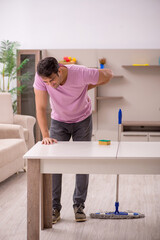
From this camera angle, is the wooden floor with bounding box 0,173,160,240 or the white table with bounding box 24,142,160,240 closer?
the white table with bounding box 24,142,160,240

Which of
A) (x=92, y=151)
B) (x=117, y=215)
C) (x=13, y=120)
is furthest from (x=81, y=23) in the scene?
(x=92, y=151)

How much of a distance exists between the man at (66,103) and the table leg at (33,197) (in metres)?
0.42

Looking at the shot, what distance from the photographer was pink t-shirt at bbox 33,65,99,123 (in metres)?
2.65

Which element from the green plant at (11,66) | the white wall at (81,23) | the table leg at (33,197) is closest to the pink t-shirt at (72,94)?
the table leg at (33,197)

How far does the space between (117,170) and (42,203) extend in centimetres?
73

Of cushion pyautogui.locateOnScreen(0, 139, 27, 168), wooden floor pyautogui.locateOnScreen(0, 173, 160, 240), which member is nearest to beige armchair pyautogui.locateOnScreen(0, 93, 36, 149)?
cushion pyautogui.locateOnScreen(0, 139, 27, 168)

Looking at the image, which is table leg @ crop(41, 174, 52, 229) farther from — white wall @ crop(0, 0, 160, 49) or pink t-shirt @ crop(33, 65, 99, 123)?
white wall @ crop(0, 0, 160, 49)

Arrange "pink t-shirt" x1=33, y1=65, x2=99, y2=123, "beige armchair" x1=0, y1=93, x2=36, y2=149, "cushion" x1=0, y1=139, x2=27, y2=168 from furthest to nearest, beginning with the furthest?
"beige armchair" x1=0, y1=93, x2=36, y2=149
"cushion" x1=0, y1=139, x2=27, y2=168
"pink t-shirt" x1=33, y1=65, x2=99, y2=123

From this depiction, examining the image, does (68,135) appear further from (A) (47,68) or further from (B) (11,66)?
(B) (11,66)

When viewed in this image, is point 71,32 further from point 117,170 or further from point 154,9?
point 117,170

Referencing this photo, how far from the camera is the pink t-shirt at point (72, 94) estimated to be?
2.65 metres

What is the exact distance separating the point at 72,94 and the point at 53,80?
1.10ft

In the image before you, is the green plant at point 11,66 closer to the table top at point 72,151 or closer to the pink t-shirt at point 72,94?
the pink t-shirt at point 72,94

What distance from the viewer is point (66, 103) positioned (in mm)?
2828
